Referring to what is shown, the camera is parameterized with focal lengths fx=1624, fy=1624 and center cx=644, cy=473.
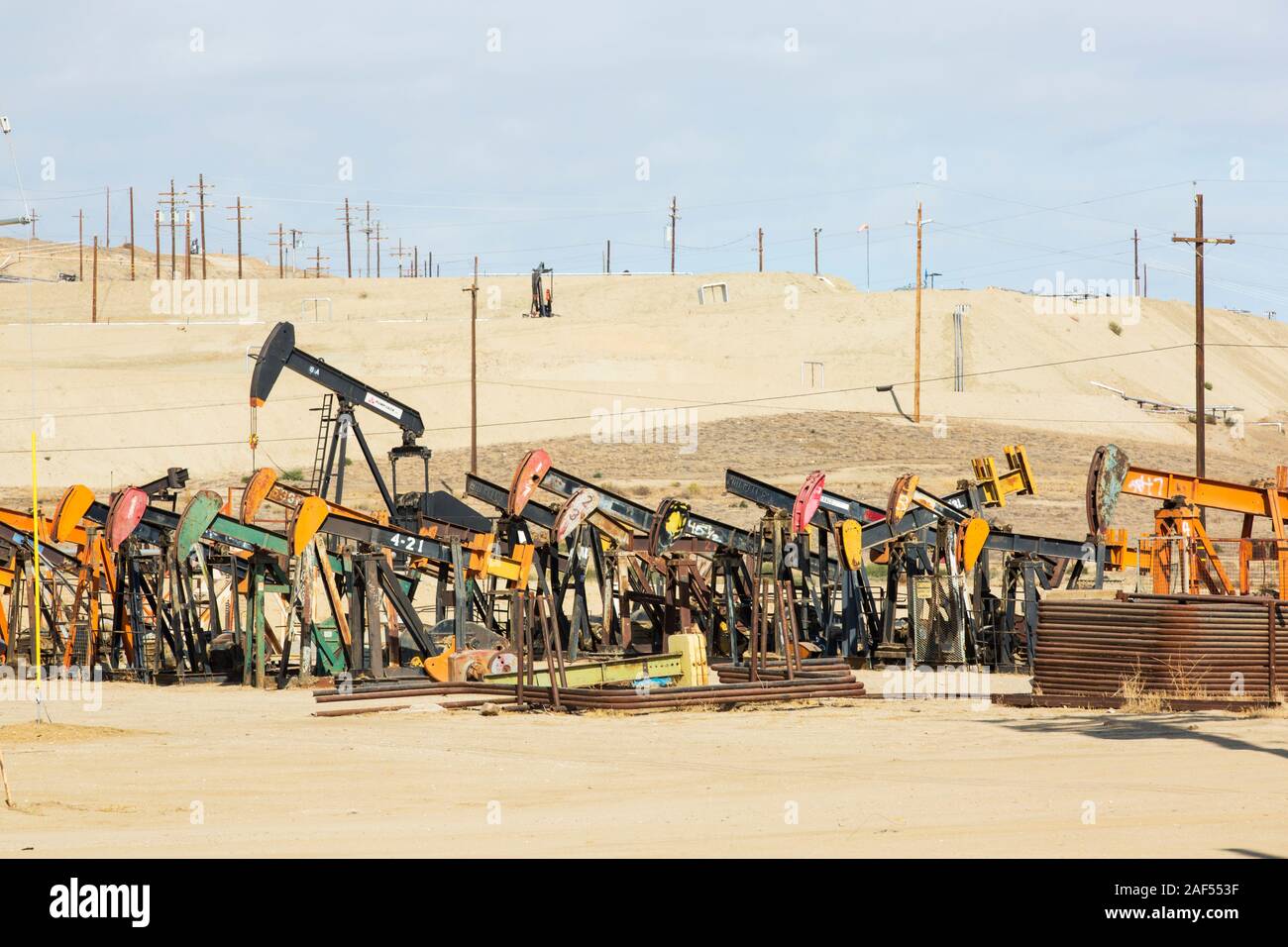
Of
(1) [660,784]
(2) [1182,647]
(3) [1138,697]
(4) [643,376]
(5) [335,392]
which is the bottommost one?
(1) [660,784]

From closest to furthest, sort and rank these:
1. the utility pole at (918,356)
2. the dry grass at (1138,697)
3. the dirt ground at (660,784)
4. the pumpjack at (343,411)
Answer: the dirt ground at (660,784)
the dry grass at (1138,697)
the pumpjack at (343,411)
the utility pole at (918,356)

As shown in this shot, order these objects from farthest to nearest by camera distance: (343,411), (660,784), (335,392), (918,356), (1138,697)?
(918,356) → (335,392) → (343,411) → (1138,697) → (660,784)

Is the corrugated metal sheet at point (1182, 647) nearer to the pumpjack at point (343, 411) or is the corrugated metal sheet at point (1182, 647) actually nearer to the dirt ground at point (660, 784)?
the dirt ground at point (660, 784)

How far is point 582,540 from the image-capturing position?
77.3 ft

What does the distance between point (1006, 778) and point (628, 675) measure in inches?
281

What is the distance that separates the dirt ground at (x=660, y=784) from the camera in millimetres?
8938

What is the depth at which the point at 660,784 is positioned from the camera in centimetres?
1154

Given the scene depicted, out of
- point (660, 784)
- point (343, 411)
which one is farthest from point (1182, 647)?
point (343, 411)

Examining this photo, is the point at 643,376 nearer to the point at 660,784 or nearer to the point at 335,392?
the point at 335,392

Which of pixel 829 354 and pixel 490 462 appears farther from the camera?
pixel 829 354

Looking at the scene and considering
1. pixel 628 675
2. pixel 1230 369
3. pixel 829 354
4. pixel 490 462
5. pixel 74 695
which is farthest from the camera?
pixel 1230 369

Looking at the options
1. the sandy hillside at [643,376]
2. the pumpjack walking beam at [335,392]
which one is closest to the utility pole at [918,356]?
the sandy hillside at [643,376]
